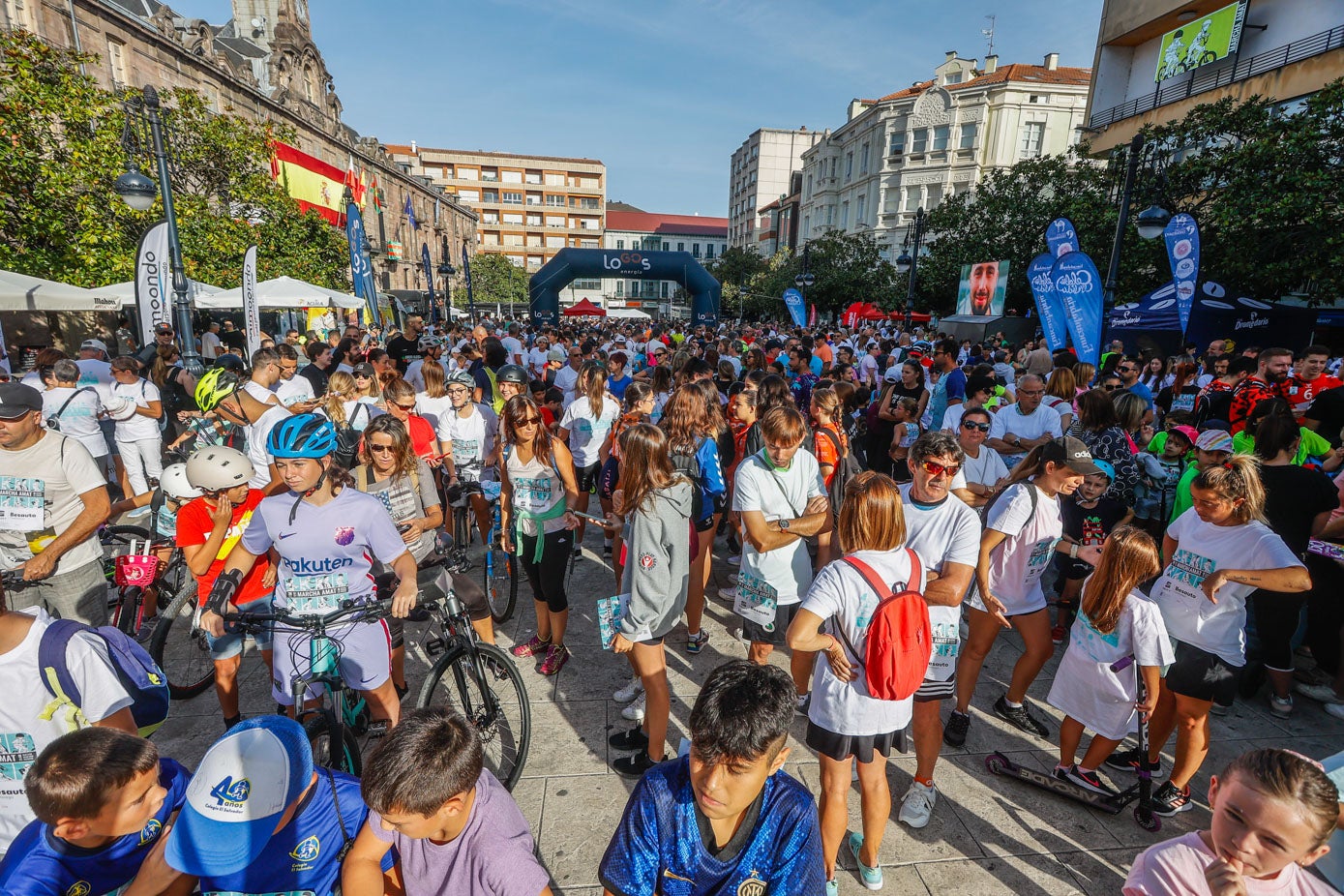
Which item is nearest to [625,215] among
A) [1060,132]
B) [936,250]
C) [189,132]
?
[1060,132]

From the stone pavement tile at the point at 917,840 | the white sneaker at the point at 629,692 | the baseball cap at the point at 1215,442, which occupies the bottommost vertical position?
the stone pavement tile at the point at 917,840

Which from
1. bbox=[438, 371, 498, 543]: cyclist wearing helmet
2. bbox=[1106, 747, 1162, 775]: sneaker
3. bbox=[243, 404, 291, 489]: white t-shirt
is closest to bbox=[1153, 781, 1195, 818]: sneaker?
bbox=[1106, 747, 1162, 775]: sneaker

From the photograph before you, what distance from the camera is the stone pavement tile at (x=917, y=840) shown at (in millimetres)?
2990

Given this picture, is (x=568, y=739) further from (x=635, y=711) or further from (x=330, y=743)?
(x=330, y=743)

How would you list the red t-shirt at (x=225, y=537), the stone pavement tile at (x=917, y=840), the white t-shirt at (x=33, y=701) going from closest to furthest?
1. the white t-shirt at (x=33, y=701)
2. the stone pavement tile at (x=917, y=840)
3. the red t-shirt at (x=225, y=537)

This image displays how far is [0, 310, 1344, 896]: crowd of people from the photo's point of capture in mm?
1665

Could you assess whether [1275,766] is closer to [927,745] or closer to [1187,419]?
[927,745]

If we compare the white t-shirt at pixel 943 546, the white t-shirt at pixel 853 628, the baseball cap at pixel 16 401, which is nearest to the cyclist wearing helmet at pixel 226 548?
the baseball cap at pixel 16 401

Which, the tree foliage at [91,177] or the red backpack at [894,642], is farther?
the tree foliage at [91,177]

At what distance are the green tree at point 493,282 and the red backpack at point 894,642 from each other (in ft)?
196

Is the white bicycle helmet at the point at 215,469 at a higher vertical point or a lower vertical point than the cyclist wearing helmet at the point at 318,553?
higher

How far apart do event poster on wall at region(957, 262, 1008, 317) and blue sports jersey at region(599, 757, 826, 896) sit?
22832mm

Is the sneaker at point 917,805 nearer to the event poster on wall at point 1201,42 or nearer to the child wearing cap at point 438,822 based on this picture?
the child wearing cap at point 438,822

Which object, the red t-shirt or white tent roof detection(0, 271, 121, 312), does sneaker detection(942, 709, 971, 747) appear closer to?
the red t-shirt
